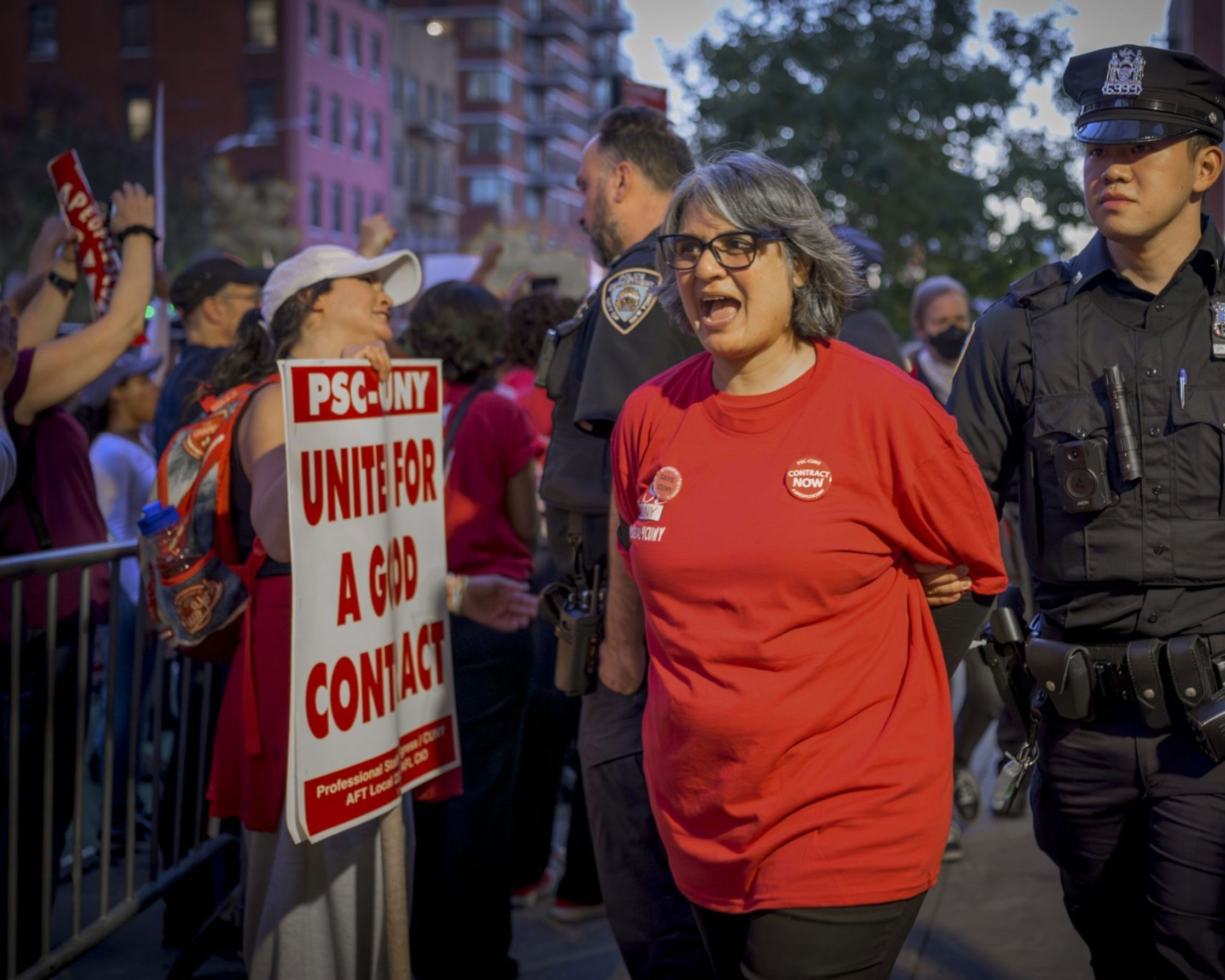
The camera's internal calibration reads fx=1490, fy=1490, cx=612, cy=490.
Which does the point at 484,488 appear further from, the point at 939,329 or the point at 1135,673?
the point at 939,329

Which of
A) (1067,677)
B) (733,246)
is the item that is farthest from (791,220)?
(1067,677)

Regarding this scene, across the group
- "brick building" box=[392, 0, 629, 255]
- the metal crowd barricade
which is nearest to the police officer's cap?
the metal crowd barricade

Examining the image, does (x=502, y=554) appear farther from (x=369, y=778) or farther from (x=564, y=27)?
(x=564, y=27)

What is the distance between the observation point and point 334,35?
66.2 meters

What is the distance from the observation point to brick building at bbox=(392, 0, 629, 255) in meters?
95.8

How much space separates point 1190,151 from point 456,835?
3.04m

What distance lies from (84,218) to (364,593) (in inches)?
128

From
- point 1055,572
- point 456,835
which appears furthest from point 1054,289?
point 456,835

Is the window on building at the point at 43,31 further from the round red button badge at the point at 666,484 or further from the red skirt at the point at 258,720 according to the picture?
the round red button badge at the point at 666,484

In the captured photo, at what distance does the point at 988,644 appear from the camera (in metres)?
3.55

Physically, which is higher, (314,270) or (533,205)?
(533,205)

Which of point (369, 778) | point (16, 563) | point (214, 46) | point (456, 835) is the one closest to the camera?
point (369, 778)

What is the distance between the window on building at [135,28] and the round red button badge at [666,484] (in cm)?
6226

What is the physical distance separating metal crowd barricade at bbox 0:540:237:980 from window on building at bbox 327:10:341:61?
64574 millimetres
